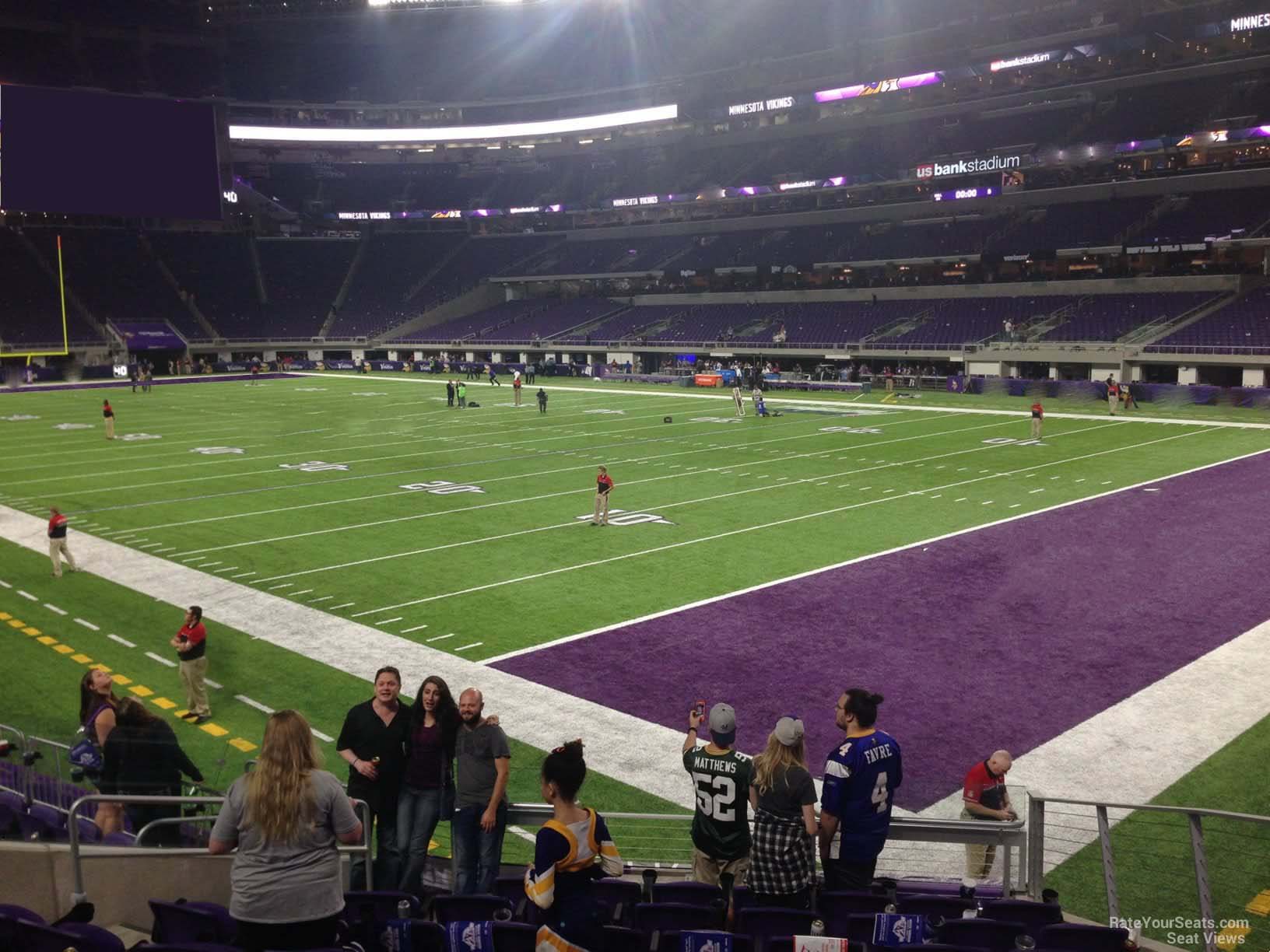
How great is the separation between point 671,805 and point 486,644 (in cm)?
523

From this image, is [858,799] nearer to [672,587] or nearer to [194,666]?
[194,666]

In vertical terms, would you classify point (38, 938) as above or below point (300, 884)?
below

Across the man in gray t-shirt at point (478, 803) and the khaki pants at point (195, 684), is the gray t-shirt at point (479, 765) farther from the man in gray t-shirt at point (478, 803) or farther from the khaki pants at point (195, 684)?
the khaki pants at point (195, 684)

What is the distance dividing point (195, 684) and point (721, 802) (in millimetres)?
8144

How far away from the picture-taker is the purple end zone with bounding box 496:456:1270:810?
11633 millimetres

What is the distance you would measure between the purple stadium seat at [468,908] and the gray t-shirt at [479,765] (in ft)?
4.24

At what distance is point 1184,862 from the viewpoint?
28.1ft

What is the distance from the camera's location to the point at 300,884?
4398 millimetres

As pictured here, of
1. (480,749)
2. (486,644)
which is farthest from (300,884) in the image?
(486,644)

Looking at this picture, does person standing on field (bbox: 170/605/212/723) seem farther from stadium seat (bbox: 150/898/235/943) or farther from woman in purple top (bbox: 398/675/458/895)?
stadium seat (bbox: 150/898/235/943)

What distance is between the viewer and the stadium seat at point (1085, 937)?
16.9ft

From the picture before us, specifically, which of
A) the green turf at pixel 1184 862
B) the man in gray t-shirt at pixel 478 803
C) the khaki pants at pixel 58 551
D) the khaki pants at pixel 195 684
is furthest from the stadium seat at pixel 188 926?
the khaki pants at pixel 58 551

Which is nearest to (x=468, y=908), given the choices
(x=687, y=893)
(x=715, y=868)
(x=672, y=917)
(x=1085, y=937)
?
(x=672, y=917)

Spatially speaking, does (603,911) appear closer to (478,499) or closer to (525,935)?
(525,935)
